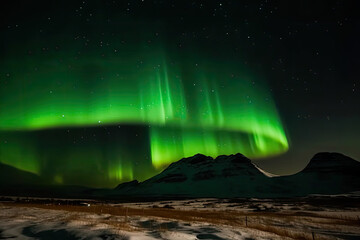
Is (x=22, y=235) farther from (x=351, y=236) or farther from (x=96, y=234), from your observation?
(x=351, y=236)

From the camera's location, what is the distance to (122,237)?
1444cm

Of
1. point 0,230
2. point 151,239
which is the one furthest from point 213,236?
point 0,230


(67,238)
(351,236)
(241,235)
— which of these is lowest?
(351,236)

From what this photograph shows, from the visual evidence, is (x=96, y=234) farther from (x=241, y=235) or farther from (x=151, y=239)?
(x=241, y=235)

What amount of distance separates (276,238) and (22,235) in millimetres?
14336

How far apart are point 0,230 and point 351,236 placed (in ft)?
79.2

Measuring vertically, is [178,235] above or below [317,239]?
above

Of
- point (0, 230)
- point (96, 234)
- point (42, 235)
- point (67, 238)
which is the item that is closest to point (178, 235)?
point (96, 234)

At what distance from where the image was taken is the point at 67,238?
14609mm

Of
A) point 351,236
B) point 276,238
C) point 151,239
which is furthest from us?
point 351,236

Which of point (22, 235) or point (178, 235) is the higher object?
point (22, 235)

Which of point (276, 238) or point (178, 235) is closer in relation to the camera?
point (178, 235)

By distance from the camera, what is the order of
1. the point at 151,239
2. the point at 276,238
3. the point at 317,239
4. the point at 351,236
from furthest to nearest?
the point at 351,236, the point at 317,239, the point at 276,238, the point at 151,239

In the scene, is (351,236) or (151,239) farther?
(351,236)
